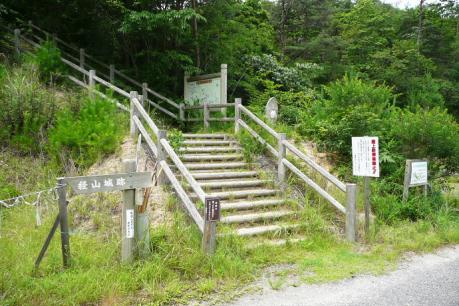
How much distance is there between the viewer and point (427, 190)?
26.3 ft

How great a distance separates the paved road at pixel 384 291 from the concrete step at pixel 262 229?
1499 millimetres

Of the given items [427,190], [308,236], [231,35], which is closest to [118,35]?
[231,35]

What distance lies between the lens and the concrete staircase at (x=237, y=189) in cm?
604

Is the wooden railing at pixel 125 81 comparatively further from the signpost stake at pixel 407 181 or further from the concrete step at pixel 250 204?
the signpost stake at pixel 407 181

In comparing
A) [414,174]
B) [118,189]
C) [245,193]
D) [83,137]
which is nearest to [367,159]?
[414,174]

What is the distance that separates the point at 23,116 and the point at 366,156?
6867 mm

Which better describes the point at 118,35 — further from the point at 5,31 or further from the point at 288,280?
the point at 288,280

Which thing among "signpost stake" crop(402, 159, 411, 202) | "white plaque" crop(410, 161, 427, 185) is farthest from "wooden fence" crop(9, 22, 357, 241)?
"white plaque" crop(410, 161, 427, 185)

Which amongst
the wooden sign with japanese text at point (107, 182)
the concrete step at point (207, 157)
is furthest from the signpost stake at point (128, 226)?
the concrete step at point (207, 157)

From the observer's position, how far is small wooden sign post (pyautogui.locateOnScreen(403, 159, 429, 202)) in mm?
7312

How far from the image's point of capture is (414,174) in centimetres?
738

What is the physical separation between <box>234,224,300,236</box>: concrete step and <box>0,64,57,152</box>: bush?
15.4ft

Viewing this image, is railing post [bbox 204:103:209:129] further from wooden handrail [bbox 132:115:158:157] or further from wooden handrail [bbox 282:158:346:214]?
wooden handrail [bbox 282:158:346:214]

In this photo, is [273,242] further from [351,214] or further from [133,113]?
[133,113]
